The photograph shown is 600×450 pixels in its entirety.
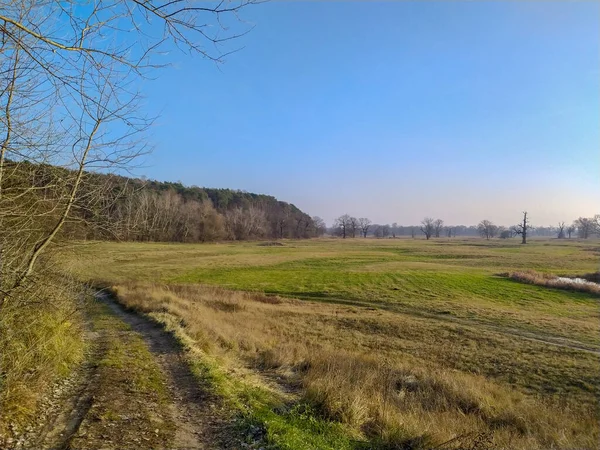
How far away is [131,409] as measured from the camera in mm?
6188

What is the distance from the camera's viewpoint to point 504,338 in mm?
20359

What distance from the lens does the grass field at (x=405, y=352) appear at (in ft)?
23.3

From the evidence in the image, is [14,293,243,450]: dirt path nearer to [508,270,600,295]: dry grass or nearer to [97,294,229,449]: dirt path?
[97,294,229,449]: dirt path

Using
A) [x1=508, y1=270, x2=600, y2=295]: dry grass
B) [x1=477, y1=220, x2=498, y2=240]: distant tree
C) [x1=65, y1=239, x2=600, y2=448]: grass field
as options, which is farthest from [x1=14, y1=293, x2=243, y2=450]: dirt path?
[x1=477, y1=220, x2=498, y2=240]: distant tree

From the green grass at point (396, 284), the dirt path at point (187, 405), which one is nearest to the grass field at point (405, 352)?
the green grass at point (396, 284)

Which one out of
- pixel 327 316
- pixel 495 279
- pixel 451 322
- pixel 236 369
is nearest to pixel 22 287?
pixel 236 369

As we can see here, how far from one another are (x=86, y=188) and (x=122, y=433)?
442 centimetres

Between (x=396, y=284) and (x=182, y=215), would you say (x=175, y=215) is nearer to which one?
(x=182, y=215)

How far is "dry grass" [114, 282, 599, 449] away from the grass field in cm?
5

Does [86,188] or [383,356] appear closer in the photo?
[86,188]

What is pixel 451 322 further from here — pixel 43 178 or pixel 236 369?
pixel 43 178

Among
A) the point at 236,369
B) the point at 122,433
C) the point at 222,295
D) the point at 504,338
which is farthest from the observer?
the point at 222,295

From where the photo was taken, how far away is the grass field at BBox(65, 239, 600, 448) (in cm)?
710

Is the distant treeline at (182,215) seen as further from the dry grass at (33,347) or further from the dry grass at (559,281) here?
the dry grass at (559,281)
